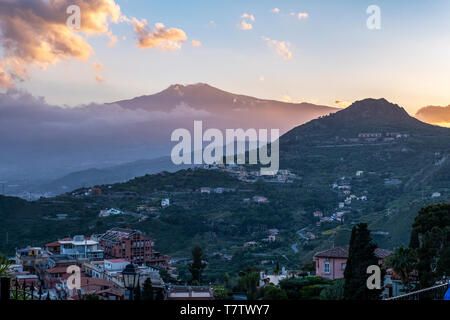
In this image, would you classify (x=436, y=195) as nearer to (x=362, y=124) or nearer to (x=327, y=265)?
(x=327, y=265)

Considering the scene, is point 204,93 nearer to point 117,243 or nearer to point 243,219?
point 243,219

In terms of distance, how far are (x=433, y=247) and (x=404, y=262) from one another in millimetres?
654

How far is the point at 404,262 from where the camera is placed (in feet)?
33.0

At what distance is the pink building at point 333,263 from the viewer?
1476 centimetres

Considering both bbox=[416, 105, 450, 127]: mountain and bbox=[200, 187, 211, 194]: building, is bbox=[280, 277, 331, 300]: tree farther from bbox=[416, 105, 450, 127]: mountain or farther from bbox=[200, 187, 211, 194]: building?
bbox=[200, 187, 211, 194]: building

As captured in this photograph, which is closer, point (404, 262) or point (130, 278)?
point (130, 278)

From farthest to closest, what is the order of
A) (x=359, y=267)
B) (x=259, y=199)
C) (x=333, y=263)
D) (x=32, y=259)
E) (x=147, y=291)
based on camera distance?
(x=259, y=199) < (x=32, y=259) < (x=333, y=263) < (x=359, y=267) < (x=147, y=291)

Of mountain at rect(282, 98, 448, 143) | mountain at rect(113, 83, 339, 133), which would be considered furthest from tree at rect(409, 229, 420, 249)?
mountain at rect(282, 98, 448, 143)

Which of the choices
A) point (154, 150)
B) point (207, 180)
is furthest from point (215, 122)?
point (154, 150)

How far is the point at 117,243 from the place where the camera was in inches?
1000

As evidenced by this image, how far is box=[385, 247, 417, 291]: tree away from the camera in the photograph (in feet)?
32.9

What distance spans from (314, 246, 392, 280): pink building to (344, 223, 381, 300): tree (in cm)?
491

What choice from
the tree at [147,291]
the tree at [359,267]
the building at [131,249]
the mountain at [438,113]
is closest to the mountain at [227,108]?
the mountain at [438,113]

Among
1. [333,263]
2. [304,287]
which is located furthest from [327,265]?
[304,287]
